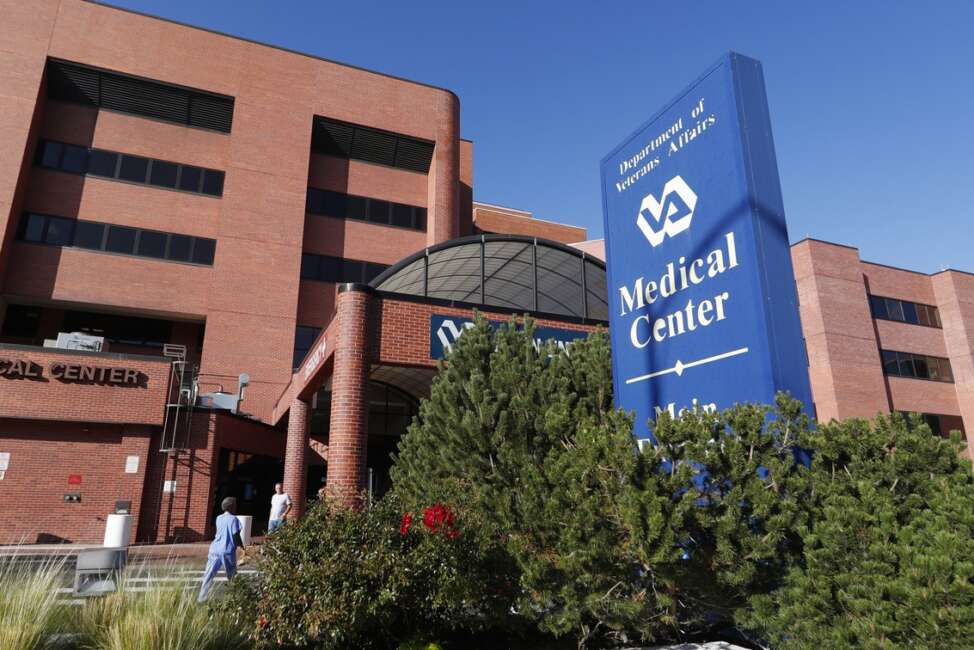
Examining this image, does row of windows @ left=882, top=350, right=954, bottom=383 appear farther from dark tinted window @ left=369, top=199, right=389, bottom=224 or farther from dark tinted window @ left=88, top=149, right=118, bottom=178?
dark tinted window @ left=88, top=149, right=118, bottom=178

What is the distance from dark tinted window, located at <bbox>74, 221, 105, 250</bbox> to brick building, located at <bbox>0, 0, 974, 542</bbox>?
15cm

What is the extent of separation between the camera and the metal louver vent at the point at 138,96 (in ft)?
89.4

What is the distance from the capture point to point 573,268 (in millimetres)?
18406

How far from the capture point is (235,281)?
27469 millimetres

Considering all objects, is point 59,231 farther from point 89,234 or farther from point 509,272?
point 509,272

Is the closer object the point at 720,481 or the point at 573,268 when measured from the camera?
the point at 720,481

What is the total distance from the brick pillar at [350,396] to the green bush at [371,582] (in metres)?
5.43

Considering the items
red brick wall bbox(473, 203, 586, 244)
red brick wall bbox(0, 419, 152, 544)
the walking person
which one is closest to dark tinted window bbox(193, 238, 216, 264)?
red brick wall bbox(0, 419, 152, 544)

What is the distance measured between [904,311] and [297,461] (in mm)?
37080

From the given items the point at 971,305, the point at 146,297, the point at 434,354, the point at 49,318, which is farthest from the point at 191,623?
the point at 971,305

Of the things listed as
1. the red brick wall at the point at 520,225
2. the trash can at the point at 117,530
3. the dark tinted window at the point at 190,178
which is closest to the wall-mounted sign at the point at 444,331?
the trash can at the point at 117,530

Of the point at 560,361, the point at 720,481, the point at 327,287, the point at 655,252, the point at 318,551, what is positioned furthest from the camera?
the point at 327,287

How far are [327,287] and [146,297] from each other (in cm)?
773

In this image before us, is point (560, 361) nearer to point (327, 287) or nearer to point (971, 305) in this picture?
point (327, 287)
